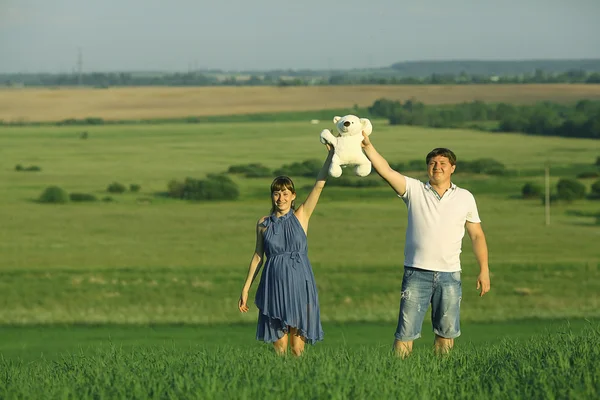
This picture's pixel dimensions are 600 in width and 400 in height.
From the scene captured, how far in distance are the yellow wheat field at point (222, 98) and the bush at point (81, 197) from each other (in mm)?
26362

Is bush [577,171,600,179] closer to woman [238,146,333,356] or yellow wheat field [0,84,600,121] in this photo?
yellow wheat field [0,84,600,121]

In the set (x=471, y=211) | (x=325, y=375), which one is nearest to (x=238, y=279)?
(x=471, y=211)

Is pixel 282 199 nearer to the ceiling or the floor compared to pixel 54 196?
nearer to the ceiling

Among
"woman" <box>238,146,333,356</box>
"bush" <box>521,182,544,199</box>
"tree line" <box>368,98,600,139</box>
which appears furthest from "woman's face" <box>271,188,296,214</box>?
"tree line" <box>368,98,600,139</box>

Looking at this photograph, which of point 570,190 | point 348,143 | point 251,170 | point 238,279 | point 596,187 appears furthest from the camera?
point 251,170

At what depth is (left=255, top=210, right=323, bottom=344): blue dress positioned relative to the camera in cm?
625

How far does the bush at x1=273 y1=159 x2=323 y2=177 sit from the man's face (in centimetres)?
6379

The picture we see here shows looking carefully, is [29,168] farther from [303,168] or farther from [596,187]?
[596,187]

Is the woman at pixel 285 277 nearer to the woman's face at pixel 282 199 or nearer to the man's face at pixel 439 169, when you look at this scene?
the woman's face at pixel 282 199

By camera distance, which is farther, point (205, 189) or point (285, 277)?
point (205, 189)

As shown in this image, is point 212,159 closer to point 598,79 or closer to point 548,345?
point 598,79

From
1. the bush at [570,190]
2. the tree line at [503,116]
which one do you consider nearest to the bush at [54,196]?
the bush at [570,190]

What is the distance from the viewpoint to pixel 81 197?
6488 centimetres

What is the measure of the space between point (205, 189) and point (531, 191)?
794 inches
